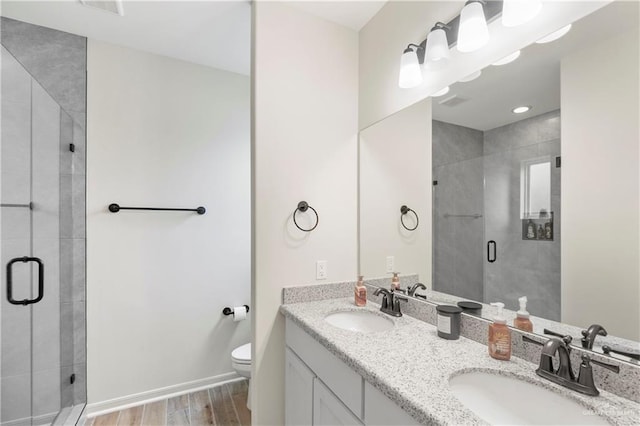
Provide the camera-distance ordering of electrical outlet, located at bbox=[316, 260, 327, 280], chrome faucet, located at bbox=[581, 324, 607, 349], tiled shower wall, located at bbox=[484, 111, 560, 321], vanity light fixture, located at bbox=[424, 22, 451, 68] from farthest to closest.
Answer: electrical outlet, located at bbox=[316, 260, 327, 280] < vanity light fixture, located at bbox=[424, 22, 451, 68] < tiled shower wall, located at bbox=[484, 111, 560, 321] < chrome faucet, located at bbox=[581, 324, 607, 349]

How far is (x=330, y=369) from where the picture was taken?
1201 millimetres

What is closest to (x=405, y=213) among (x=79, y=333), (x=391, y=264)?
(x=391, y=264)

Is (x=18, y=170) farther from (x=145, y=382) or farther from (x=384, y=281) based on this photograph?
(x=384, y=281)

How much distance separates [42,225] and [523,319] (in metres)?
2.40

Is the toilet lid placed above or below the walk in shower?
below

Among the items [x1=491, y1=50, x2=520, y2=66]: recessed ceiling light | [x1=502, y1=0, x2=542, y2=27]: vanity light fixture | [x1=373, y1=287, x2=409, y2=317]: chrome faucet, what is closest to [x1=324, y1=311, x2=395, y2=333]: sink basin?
[x1=373, y1=287, x2=409, y2=317]: chrome faucet

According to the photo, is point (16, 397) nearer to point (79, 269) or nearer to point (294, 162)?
point (79, 269)

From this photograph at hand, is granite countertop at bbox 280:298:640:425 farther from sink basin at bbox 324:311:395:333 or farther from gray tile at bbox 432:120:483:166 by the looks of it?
gray tile at bbox 432:120:483:166

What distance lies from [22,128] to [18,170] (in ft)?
0.73

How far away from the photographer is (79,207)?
6.54 feet

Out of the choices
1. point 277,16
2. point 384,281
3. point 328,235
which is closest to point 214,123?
point 277,16

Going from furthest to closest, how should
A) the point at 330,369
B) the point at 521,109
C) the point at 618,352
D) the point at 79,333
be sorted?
the point at 79,333
the point at 330,369
the point at 521,109
the point at 618,352

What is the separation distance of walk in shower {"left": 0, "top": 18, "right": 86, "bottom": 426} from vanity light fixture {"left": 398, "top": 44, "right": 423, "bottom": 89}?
74.9 inches

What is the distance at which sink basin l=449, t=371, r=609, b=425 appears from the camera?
2.57 ft
